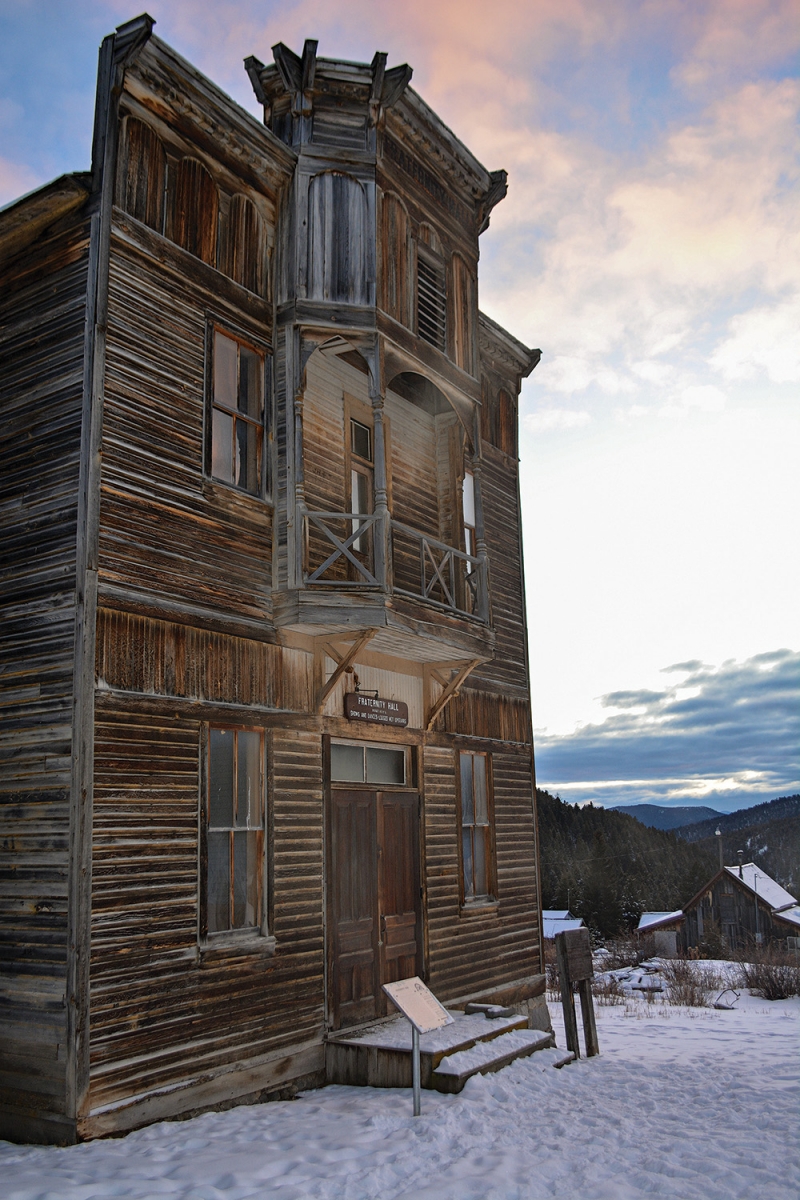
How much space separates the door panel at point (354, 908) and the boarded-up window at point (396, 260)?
628 centimetres

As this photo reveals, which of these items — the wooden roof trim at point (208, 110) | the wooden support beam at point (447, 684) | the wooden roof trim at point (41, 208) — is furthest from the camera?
the wooden support beam at point (447, 684)

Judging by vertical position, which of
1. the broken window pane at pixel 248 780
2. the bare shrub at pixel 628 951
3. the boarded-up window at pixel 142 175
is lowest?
the bare shrub at pixel 628 951

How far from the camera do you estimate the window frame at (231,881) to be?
9.07 m

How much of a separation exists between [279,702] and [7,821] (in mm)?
3063

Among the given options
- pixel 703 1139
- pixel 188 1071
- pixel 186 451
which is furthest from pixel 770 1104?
pixel 186 451

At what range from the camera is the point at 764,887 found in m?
50.1

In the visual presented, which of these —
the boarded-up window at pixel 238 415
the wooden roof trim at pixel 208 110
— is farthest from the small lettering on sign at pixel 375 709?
the wooden roof trim at pixel 208 110

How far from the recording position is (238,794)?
9.72m

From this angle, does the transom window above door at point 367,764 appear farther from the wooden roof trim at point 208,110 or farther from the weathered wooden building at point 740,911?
the weathered wooden building at point 740,911

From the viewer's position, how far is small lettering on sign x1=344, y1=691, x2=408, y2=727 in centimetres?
1137

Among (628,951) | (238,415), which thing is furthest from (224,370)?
(628,951)

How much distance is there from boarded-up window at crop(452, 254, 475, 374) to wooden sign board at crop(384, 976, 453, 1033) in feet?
28.4

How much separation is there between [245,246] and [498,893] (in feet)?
32.3

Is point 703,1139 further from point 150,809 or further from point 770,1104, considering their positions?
point 150,809
